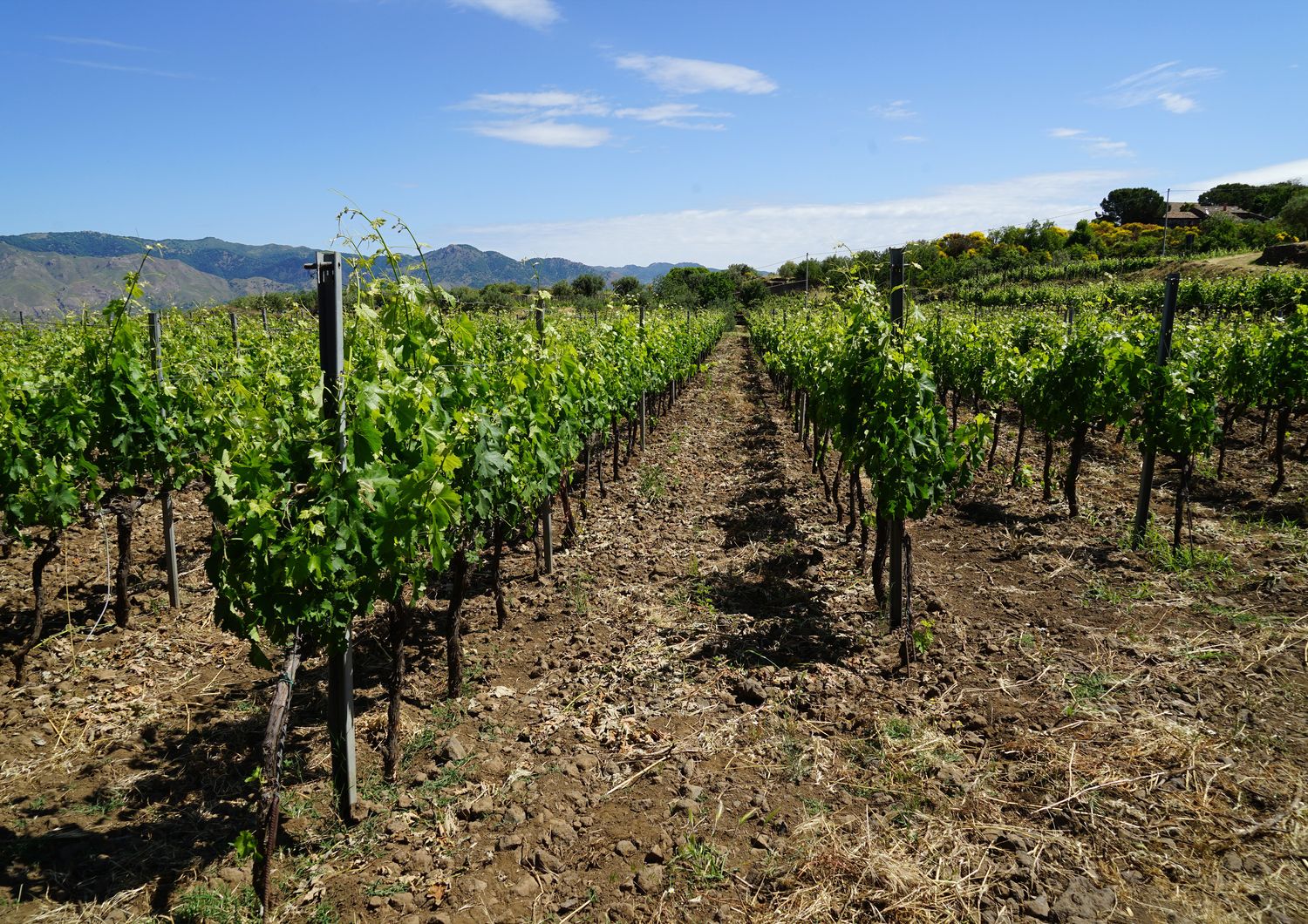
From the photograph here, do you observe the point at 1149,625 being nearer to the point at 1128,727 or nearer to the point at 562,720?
the point at 1128,727

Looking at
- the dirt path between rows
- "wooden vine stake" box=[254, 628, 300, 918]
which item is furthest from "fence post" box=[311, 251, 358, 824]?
"wooden vine stake" box=[254, 628, 300, 918]

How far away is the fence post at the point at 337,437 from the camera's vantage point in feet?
10.8

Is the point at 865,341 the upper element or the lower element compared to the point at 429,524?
upper

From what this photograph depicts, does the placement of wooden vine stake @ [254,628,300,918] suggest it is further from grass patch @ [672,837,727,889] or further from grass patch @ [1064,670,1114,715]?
grass patch @ [1064,670,1114,715]

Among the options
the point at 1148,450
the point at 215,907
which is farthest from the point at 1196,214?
the point at 215,907

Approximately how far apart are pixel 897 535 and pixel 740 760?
213cm

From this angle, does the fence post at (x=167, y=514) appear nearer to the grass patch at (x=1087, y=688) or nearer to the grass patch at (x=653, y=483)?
the grass patch at (x=653, y=483)

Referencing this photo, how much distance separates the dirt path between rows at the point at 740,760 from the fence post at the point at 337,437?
0.77 ft

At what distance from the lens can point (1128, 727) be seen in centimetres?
423

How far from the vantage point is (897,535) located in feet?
17.6

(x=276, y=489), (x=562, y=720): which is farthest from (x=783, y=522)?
(x=276, y=489)

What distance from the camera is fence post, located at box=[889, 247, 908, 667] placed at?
527 cm

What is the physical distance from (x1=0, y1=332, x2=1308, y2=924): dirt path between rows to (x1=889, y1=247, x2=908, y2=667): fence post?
281 millimetres

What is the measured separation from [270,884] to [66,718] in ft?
8.10
